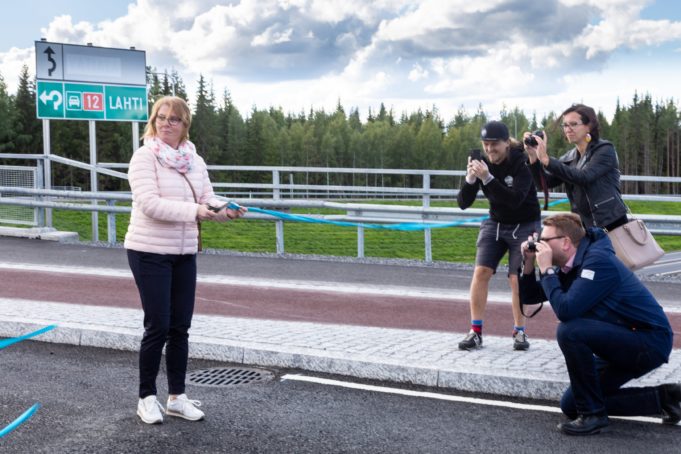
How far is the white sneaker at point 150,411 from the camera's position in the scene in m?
5.07

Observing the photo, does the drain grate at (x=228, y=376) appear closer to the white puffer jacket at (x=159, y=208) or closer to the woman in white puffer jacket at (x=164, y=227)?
the woman in white puffer jacket at (x=164, y=227)

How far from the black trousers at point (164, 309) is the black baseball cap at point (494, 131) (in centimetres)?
246

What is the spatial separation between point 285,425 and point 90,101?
648 inches

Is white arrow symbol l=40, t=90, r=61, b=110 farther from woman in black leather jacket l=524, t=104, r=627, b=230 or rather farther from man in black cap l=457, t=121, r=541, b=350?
woman in black leather jacket l=524, t=104, r=627, b=230

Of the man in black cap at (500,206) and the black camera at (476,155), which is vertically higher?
the black camera at (476,155)

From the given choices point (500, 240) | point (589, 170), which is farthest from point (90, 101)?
point (589, 170)

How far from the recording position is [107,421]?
5152 millimetres

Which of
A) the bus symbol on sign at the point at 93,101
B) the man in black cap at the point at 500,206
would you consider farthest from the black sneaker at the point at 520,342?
the bus symbol on sign at the point at 93,101

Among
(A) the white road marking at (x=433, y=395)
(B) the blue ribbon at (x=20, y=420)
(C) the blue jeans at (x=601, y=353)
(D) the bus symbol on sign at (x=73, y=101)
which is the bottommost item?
(A) the white road marking at (x=433, y=395)

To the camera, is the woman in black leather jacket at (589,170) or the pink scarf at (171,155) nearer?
the pink scarf at (171,155)

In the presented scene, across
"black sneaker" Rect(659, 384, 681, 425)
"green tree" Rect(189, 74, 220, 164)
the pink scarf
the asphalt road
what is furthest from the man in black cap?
"green tree" Rect(189, 74, 220, 164)

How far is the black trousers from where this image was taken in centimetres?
500

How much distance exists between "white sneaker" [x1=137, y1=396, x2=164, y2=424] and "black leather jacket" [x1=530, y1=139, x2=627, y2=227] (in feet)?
9.70

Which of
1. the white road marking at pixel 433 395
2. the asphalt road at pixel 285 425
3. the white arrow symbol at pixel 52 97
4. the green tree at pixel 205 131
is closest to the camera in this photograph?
the asphalt road at pixel 285 425
